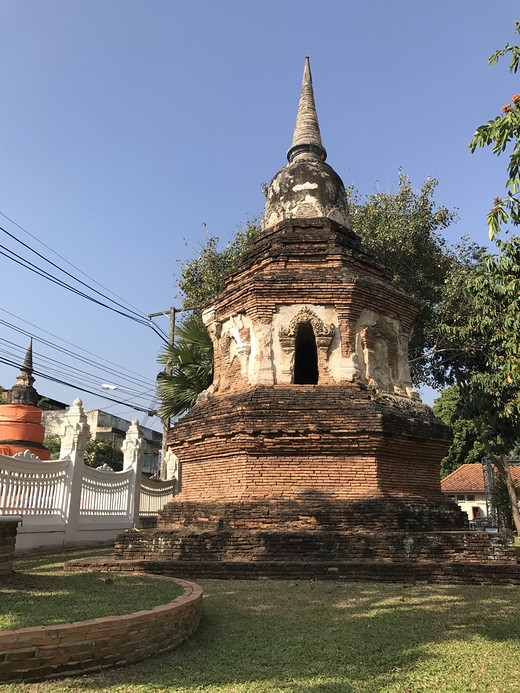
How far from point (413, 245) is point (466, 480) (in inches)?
791

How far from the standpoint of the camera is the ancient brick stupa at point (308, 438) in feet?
27.4

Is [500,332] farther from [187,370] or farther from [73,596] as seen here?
[73,596]

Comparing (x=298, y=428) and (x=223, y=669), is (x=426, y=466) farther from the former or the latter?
(x=223, y=669)

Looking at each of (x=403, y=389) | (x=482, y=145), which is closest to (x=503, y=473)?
(x=403, y=389)

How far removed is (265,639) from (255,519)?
3.99m

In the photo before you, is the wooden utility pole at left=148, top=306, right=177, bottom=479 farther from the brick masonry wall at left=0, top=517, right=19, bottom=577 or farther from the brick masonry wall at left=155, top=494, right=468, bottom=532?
the brick masonry wall at left=0, top=517, right=19, bottom=577

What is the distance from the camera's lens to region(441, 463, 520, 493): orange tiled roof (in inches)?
1372

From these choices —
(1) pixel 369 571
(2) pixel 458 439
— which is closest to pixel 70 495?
(1) pixel 369 571

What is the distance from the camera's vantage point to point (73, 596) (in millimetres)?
4859

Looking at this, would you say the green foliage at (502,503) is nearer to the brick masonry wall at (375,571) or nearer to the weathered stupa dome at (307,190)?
the weathered stupa dome at (307,190)

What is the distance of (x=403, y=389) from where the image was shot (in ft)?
38.5

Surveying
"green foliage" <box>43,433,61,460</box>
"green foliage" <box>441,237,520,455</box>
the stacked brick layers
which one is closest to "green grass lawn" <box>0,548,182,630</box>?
the stacked brick layers

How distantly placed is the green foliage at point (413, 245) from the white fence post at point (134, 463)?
10889 mm

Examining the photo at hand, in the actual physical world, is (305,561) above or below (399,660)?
above
